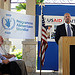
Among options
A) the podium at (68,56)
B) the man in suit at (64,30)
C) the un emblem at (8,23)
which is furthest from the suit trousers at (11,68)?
the un emblem at (8,23)

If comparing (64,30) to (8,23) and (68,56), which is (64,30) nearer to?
(68,56)

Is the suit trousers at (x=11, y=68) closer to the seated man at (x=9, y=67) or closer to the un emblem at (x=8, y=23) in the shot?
the seated man at (x=9, y=67)

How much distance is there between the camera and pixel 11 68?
337 centimetres

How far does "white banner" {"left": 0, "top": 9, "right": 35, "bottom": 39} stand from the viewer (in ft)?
18.0

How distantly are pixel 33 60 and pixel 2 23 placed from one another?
1.82m

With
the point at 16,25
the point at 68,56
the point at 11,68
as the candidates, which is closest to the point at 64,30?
the point at 68,56

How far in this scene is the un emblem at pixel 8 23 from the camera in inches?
217

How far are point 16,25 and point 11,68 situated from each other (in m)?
2.67

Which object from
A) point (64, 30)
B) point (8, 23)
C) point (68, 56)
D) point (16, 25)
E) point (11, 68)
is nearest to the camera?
point (68, 56)

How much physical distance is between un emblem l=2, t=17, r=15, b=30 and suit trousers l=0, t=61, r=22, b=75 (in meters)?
2.31

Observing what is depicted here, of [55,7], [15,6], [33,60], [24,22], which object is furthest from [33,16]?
[15,6]

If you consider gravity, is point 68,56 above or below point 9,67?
above

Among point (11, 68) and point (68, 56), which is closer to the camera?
point (68, 56)

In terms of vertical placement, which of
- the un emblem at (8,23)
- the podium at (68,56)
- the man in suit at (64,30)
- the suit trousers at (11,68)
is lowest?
the suit trousers at (11,68)
